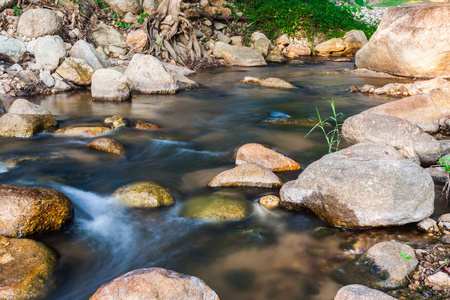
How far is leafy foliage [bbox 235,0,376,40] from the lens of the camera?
2088 cm

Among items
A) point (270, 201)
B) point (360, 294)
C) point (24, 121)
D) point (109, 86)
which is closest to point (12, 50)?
point (109, 86)

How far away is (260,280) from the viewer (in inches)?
130

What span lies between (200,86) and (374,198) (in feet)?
31.8

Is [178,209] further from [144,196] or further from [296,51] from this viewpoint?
[296,51]

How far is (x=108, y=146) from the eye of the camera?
646cm

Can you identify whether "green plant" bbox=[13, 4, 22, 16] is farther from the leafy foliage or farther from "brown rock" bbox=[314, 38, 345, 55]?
"brown rock" bbox=[314, 38, 345, 55]

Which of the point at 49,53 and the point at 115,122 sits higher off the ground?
the point at 49,53

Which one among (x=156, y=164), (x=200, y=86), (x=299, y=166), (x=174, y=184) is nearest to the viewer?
(x=174, y=184)

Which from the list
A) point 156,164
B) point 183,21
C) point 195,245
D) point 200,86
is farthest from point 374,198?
point 183,21

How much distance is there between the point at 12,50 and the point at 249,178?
31.5 feet

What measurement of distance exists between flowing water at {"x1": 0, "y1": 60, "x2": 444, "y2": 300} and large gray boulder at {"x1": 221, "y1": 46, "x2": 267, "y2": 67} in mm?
7052

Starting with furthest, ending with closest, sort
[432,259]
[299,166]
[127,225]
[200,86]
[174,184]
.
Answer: [200,86] → [299,166] → [174,184] → [127,225] → [432,259]

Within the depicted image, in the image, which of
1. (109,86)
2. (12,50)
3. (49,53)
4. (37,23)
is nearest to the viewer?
(109,86)

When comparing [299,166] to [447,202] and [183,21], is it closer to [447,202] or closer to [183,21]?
[447,202]
